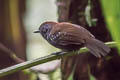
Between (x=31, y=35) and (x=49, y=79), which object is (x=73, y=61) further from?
(x=31, y=35)

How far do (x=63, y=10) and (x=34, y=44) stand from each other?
→ 9.48 ft

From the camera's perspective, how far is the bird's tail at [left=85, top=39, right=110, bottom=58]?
185cm

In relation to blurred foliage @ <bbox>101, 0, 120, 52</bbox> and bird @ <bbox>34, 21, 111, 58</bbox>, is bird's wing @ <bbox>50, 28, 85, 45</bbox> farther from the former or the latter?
blurred foliage @ <bbox>101, 0, 120, 52</bbox>

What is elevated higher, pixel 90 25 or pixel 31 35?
pixel 90 25

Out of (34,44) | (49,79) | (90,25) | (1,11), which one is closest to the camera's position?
(49,79)

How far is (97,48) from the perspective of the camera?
6.30 feet

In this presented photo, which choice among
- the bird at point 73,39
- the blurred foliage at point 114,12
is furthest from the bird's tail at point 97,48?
the blurred foliage at point 114,12

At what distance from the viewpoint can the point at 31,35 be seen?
5719 mm

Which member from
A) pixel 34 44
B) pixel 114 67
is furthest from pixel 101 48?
pixel 34 44

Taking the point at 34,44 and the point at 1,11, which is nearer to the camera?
the point at 1,11

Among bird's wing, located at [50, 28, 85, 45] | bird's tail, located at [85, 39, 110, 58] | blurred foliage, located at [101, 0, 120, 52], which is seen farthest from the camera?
bird's wing, located at [50, 28, 85, 45]

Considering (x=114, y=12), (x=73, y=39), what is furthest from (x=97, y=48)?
(x=114, y=12)

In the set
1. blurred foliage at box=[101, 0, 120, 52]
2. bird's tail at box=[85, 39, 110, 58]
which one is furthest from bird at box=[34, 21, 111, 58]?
blurred foliage at box=[101, 0, 120, 52]

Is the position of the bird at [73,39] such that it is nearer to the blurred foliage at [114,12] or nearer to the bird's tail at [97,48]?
the bird's tail at [97,48]
